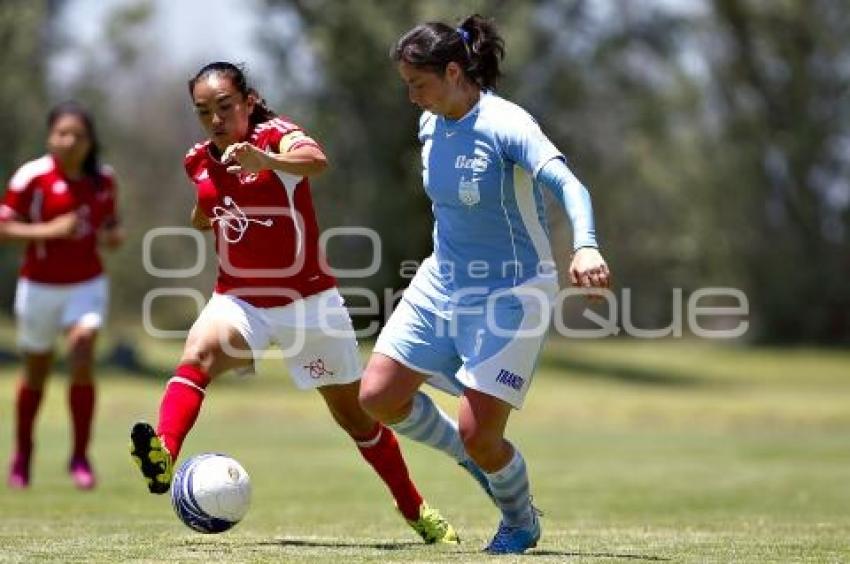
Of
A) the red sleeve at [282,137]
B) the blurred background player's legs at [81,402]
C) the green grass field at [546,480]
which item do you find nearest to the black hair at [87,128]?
the blurred background player's legs at [81,402]

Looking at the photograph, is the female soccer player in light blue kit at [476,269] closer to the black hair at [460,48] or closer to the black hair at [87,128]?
the black hair at [460,48]

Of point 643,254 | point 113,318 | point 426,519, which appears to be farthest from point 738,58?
point 426,519

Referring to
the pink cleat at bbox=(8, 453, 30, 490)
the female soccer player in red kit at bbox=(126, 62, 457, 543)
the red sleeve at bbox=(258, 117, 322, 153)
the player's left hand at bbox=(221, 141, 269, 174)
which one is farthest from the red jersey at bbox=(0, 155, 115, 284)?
the player's left hand at bbox=(221, 141, 269, 174)

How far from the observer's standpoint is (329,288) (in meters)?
8.52

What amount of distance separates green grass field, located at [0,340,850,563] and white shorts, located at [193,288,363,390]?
2.71 feet

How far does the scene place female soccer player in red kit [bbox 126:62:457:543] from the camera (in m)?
8.20

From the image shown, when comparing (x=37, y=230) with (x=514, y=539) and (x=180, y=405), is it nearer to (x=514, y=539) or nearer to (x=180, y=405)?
(x=180, y=405)

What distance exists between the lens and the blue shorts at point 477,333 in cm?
778

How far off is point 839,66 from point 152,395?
79.2ft

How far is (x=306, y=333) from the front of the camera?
27.5 feet

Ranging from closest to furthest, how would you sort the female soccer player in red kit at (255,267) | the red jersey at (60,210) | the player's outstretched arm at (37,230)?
the female soccer player in red kit at (255,267)
the player's outstretched arm at (37,230)
the red jersey at (60,210)

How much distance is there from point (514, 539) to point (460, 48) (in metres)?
2.26

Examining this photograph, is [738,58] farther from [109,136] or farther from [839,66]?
[109,136]

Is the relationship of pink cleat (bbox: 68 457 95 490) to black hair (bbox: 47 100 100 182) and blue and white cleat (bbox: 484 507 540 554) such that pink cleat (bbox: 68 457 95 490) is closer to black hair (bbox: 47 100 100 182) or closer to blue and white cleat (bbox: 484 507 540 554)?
black hair (bbox: 47 100 100 182)
